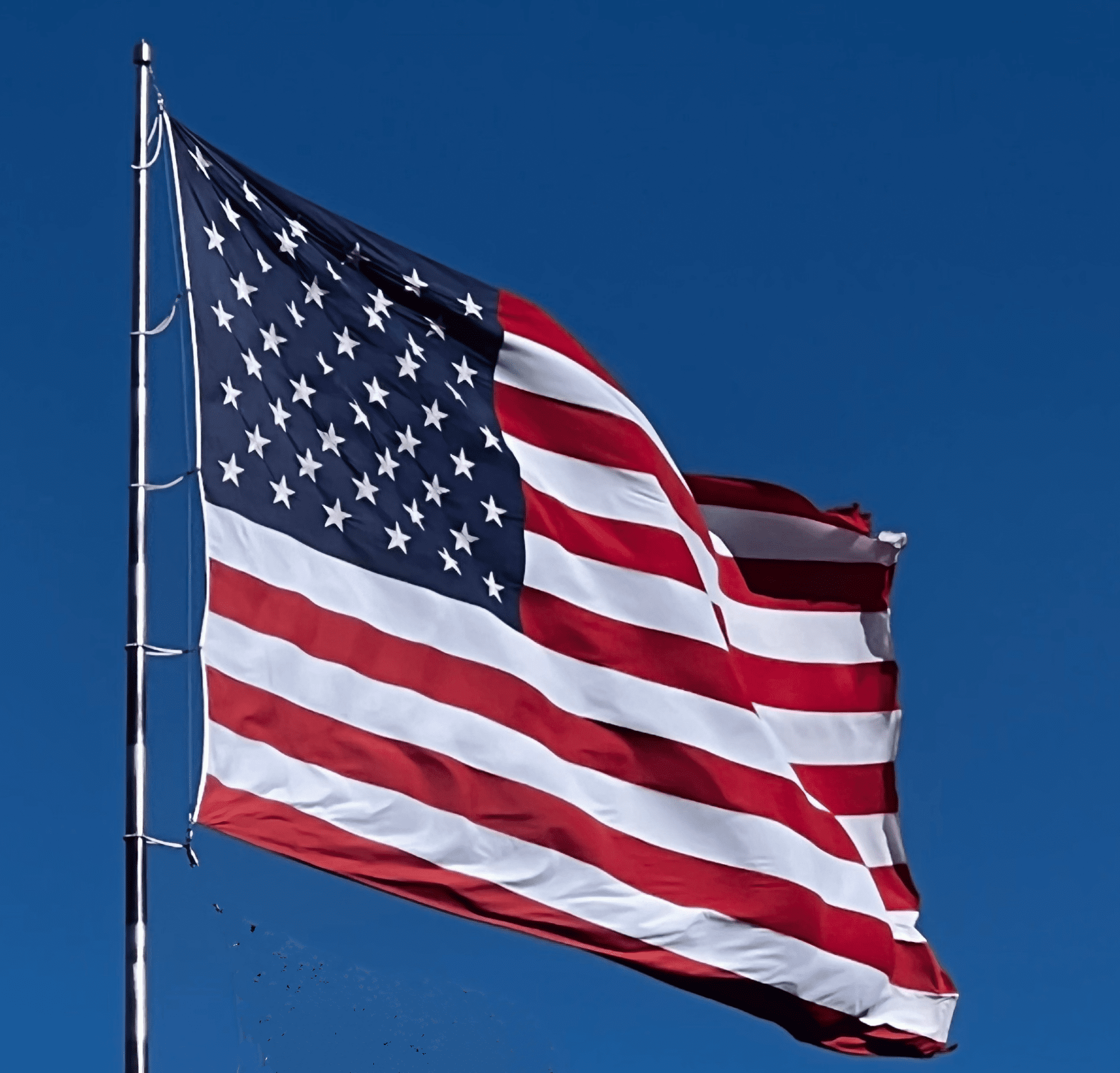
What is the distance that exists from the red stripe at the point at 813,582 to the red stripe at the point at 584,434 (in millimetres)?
2715

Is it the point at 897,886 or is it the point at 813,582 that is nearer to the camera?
the point at 897,886

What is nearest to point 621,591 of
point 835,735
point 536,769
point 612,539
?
point 612,539

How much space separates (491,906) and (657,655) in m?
3.55

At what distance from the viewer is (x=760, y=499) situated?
2262cm

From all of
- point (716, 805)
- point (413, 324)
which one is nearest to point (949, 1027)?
point (716, 805)

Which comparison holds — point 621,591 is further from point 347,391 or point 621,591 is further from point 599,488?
point 347,391

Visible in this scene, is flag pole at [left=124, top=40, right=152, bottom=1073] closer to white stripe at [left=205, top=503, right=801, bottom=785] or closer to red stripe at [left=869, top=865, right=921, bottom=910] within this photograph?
white stripe at [left=205, top=503, right=801, bottom=785]

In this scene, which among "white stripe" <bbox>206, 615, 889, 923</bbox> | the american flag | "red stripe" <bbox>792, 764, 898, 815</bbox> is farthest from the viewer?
"red stripe" <bbox>792, 764, 898, 815</bbox>

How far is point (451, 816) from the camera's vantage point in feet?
53.1

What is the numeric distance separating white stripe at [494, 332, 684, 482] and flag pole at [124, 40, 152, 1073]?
4063 mm

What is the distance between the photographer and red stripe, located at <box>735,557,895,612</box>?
22766mm

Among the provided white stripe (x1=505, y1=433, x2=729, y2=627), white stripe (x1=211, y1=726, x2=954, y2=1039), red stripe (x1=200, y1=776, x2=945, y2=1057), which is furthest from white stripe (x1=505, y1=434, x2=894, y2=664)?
red stripe (x1=200, y1=776, x2=945, y2=1057)

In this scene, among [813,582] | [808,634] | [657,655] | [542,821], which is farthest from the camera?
[813,582]

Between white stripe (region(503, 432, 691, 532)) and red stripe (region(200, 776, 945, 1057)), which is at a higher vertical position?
white stripe (region(503, 432, 691, 532))
